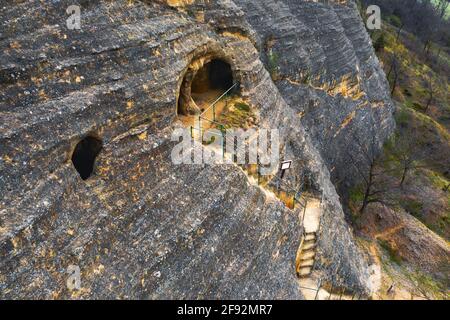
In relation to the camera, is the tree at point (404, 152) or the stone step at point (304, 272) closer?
the stone step at point (304, 272)

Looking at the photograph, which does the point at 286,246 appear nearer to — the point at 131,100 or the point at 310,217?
the point at 310,217

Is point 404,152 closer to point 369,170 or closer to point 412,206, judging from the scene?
point 412,206

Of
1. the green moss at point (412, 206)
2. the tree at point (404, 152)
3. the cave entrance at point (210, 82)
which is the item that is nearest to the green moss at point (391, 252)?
the green moss at point (412, 206)

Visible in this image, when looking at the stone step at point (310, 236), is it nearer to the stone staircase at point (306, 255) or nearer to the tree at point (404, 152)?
the stone staircase at point (306, 255)

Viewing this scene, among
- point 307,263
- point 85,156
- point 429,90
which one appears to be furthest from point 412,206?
point 429,90

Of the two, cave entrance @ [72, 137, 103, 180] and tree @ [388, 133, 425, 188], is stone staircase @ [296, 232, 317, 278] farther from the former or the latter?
tree @ [388, 133, 425, 188]

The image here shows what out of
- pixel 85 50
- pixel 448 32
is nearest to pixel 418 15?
pixel 448 32

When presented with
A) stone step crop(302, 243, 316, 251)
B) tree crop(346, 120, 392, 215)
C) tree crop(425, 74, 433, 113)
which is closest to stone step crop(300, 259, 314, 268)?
stone step crop(302, 243, 316, 251)
